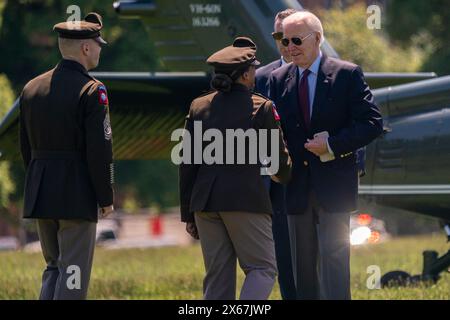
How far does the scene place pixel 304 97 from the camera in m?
7.42

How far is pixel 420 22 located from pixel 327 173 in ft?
79.0

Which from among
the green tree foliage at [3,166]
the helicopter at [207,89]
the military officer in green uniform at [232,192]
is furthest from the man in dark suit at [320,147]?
the green tree foliage at [3,166]

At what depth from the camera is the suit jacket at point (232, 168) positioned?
675 cm

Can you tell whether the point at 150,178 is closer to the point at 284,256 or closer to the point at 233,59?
the point at 284,256

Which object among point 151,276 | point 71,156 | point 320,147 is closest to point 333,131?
point 320,147

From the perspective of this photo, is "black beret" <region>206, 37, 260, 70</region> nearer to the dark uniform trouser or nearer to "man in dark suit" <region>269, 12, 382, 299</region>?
"man in dark suit" <region>269, 12, 382, 299</region>

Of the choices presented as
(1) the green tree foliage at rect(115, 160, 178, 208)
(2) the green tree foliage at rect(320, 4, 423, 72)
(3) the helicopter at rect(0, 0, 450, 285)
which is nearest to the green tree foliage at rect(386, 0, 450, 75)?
(2) the green tree foliage at rect(320, 4, 423, 72)

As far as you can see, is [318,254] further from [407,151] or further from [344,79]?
[407,151]

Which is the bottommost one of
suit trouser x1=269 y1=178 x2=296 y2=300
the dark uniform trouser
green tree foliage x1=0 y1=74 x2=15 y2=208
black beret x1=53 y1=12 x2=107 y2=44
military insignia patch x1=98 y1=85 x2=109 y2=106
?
green tree foliage x1=0 y1=74 x2=15 y2=208

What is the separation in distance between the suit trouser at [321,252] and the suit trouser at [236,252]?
0.42 metres

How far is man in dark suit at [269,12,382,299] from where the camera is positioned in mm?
7180

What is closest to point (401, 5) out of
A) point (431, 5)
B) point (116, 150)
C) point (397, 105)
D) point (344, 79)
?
point (431, 5)

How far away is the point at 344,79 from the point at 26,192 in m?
2.05

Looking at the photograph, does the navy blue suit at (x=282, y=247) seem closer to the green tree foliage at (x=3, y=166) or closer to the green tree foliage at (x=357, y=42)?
the green tree foliage at (x=3, y=166)
